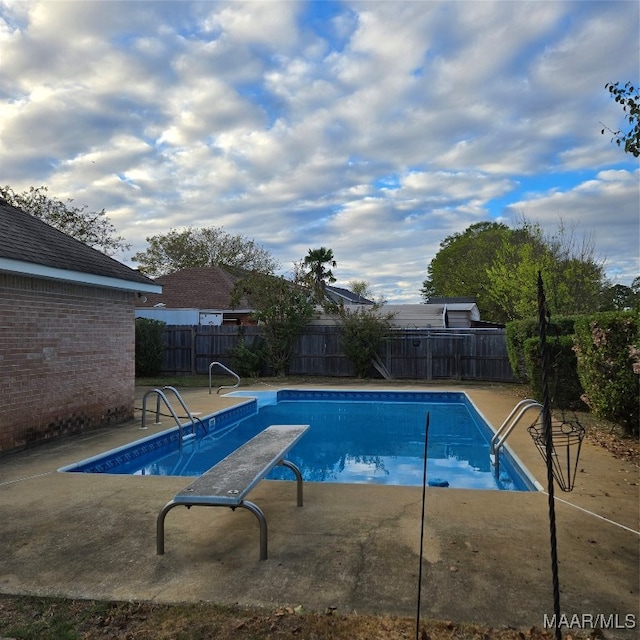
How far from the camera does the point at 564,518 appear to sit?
13.8ft

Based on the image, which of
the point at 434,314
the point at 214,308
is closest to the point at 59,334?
the point at 434,314

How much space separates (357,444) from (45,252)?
6165 mm

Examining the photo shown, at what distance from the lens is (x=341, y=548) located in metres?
3.61

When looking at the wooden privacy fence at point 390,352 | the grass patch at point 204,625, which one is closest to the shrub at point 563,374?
the wooden privacy fence at point 390,352

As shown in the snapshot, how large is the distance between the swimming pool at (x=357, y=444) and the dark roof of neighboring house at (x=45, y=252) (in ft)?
9.04

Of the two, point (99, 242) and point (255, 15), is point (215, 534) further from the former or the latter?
point (99, 242)

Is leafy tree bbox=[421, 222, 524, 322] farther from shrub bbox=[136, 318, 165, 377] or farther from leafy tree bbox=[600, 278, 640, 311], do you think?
shrub bbox=[136, 318, 165, 377]

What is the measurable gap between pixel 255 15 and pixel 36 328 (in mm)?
5630

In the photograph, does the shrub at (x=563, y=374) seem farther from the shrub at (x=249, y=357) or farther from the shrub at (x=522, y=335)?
the shrub at (x=249, y=357)

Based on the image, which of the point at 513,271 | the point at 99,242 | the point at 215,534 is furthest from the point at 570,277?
the point at 99,242

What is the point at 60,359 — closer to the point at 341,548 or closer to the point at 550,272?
the point at 341,548

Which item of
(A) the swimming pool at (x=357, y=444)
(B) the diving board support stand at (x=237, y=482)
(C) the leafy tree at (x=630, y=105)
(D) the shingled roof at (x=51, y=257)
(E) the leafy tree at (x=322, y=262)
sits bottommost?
(A) the swimming pool at (x=357, y=444)

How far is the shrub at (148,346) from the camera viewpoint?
1847 cm

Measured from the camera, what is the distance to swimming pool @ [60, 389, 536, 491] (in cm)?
699
